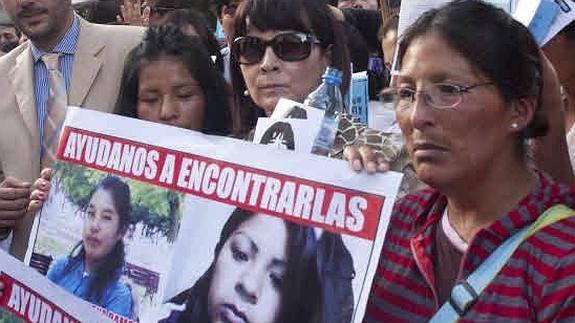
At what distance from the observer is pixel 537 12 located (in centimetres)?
213

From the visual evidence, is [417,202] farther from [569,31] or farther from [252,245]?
[569,31]

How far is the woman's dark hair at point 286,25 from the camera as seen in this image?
2734 millimetres

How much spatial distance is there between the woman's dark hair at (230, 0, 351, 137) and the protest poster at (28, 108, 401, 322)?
0.64 meters

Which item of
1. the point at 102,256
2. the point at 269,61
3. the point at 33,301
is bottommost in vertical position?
the point at 33,301

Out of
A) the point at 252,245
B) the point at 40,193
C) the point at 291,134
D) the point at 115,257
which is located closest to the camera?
the point at 252,245

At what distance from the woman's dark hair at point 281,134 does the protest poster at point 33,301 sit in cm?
52

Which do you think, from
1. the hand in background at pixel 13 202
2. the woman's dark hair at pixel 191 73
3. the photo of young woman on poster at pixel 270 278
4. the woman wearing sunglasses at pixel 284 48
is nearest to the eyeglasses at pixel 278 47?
the woman wearing sunglasses at pixel 284 48

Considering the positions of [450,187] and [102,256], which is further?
[102,256]

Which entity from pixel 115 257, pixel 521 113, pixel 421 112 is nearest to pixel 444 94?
pixel 421 112

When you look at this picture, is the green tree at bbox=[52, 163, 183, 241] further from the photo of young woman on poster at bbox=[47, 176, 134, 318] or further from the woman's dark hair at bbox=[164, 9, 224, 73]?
the woman's dark hair at bbox=[164, 9, 224, 73]

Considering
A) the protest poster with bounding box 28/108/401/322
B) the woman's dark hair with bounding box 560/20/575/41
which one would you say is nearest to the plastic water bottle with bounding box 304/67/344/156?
the protest poster with bounding box 28/108/401/322

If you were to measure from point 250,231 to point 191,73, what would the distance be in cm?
98

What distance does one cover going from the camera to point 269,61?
2.66 meters

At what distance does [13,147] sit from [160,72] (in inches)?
31.1
